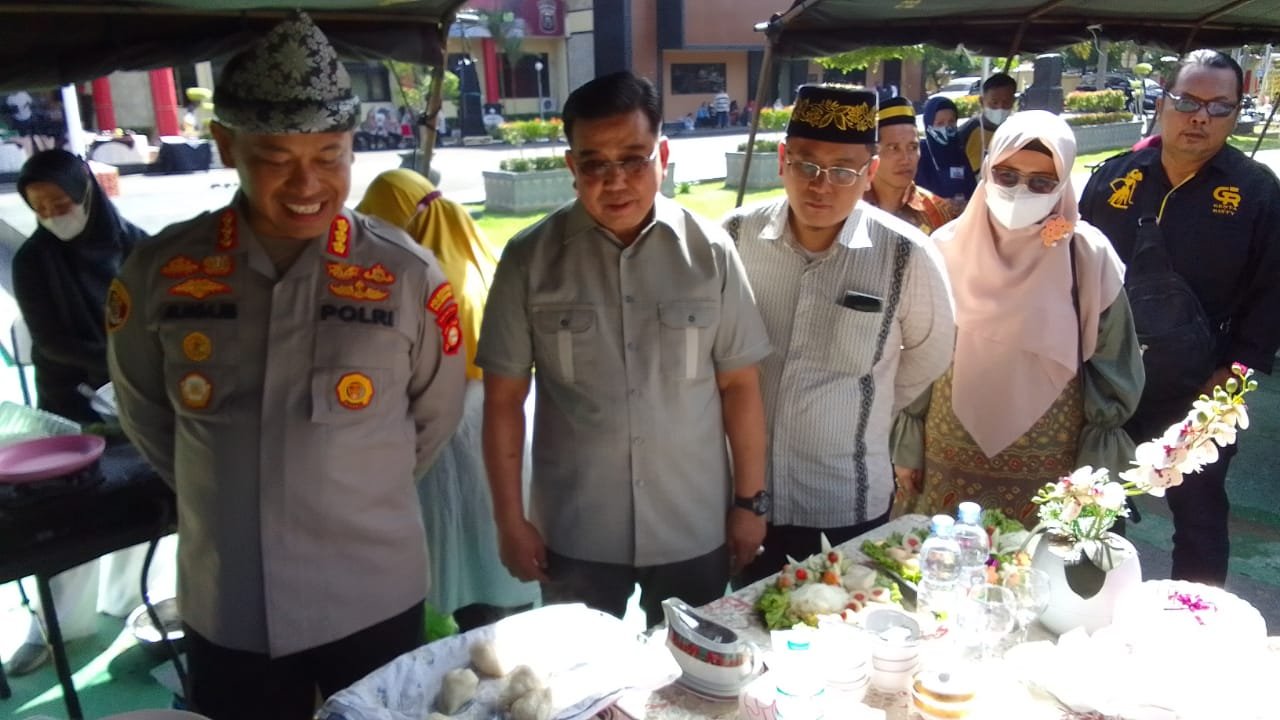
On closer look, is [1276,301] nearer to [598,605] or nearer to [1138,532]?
[1138,532]

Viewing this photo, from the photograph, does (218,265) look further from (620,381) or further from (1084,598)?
(1084,598)

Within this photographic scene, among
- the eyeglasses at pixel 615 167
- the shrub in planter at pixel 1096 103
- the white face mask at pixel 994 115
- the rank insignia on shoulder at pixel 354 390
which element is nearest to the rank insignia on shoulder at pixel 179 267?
the rank insignia on shoulder at pixel 354 390

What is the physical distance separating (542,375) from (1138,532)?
129 inches

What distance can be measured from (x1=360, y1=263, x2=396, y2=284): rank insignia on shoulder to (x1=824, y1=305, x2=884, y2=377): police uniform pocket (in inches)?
41.7

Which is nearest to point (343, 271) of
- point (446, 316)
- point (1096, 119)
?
point (446, 316)

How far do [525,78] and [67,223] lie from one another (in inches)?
1128

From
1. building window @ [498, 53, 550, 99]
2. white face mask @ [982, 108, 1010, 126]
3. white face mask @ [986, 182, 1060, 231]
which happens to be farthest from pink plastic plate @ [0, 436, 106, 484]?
building window @ [498, 53, 550, 99]

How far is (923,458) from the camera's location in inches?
104

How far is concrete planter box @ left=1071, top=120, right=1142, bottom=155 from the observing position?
1780cm

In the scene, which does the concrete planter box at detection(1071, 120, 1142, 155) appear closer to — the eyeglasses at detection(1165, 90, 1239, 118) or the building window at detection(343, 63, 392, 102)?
the eyeglasses at detection(1165, 90, 1239, 118)

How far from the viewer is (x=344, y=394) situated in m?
1.69

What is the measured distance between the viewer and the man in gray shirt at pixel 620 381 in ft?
6.29

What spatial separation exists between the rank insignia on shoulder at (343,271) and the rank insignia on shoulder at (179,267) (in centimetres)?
26

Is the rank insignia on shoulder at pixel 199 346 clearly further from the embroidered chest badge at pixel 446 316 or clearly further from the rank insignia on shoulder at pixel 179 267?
the embroidered chest badge at pixel 446 316
